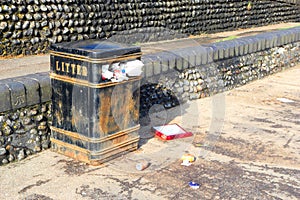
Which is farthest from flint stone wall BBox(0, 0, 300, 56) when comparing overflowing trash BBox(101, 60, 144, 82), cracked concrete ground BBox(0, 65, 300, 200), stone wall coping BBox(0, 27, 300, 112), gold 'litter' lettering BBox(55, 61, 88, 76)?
overflowing trash BBox(101, 60, 144, 82)

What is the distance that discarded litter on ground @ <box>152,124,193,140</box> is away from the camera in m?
5.59

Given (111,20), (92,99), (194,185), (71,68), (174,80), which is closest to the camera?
(194,185)

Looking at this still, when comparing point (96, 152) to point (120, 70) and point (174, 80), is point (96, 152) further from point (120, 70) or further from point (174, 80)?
point (174, 80)

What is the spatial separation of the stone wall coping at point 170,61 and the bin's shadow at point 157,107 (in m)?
0.28

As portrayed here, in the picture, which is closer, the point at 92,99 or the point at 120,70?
the point at 92,99

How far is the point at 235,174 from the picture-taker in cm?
459

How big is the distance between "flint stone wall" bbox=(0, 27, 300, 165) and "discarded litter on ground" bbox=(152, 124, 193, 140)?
0.62 metres

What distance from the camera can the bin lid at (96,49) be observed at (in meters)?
4.45

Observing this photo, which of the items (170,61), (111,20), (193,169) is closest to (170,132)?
(193,169)

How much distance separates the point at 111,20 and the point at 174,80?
12.9ft

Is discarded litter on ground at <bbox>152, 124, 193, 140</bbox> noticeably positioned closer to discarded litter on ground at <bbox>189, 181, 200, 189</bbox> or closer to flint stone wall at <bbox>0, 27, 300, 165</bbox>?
flint stone wall at <bbox>0, 27, 300, 165</bbox>

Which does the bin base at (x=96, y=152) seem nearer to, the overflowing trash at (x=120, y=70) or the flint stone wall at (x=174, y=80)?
the flint stone wall at (x=174, y=80)

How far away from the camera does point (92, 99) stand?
4512mm

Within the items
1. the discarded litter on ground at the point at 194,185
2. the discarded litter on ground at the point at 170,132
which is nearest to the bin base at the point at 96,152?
the discarded litter on ground at the point at 170,132
